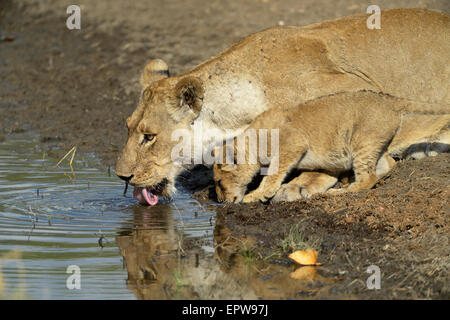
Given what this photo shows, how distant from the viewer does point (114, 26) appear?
1586cm

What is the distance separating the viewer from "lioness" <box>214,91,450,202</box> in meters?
7.57

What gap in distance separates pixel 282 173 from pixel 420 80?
1986 millimetres

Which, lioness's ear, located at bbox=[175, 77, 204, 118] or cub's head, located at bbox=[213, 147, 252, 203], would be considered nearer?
lioness's ear, located at bbox=[175, 77, 204, 118]

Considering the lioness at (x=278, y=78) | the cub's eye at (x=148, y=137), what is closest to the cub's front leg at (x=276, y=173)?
the lioness at (x=278, y=78)

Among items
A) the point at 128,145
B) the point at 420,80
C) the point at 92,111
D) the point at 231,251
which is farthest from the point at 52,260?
the point at 92,111

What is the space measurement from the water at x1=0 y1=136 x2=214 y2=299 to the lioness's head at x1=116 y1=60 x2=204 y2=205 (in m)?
0.28

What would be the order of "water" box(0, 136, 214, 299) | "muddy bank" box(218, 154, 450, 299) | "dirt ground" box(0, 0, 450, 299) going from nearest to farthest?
"muddy bank" box(218, 154, 450, 299)
"water" box(0, 136, 214, 299)
"dirt ground" box(0, 0, 450, 299)

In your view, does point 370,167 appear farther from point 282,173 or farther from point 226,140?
point 226,140

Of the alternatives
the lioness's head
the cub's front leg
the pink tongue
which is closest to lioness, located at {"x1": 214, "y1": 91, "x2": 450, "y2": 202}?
the cub's front leg

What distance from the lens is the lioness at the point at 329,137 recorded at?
7566 millimetres

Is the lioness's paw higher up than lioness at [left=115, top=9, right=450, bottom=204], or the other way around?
lioness at [left=115, top=9, right=450, bottom=204]

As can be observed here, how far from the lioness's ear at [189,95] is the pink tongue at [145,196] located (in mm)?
807

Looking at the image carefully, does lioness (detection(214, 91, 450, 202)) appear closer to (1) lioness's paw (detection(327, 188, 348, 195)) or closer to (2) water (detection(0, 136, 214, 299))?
(1) lioness's paw (detection(327, 188, 348, 195))

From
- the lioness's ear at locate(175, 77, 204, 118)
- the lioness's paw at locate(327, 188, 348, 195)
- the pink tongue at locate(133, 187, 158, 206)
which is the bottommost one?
the pink tongue at locate(133, 187, 158, 206)
